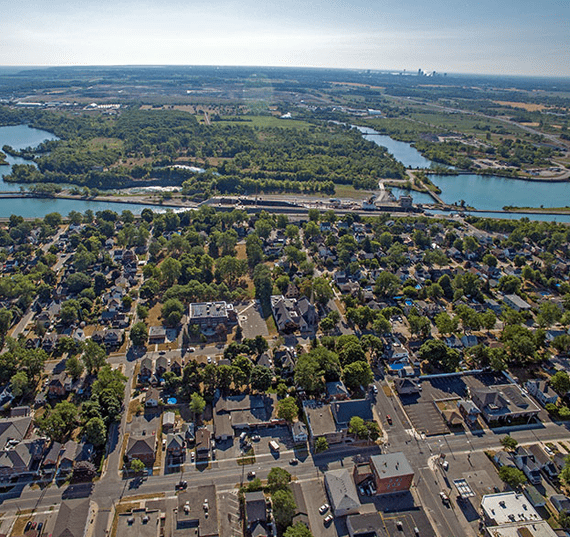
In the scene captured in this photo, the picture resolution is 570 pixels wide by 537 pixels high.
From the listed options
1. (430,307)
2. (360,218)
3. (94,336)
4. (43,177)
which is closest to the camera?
(94,336)

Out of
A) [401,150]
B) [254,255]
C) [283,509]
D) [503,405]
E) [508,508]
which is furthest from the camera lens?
[401,150]

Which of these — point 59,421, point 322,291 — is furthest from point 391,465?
point 59,421

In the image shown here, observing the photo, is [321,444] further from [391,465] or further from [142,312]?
[142,312]

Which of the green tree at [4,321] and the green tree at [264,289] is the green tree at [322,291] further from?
the green tree at [4,321]

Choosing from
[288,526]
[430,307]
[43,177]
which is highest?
[43,177]

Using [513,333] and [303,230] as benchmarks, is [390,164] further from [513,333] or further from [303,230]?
[513,333]

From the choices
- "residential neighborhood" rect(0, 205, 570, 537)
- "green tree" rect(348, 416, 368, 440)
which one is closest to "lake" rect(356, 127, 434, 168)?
"residential neighborhood" rect(0, 205, 570, 537)

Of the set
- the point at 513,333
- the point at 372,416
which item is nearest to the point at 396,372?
the point at 372,416
